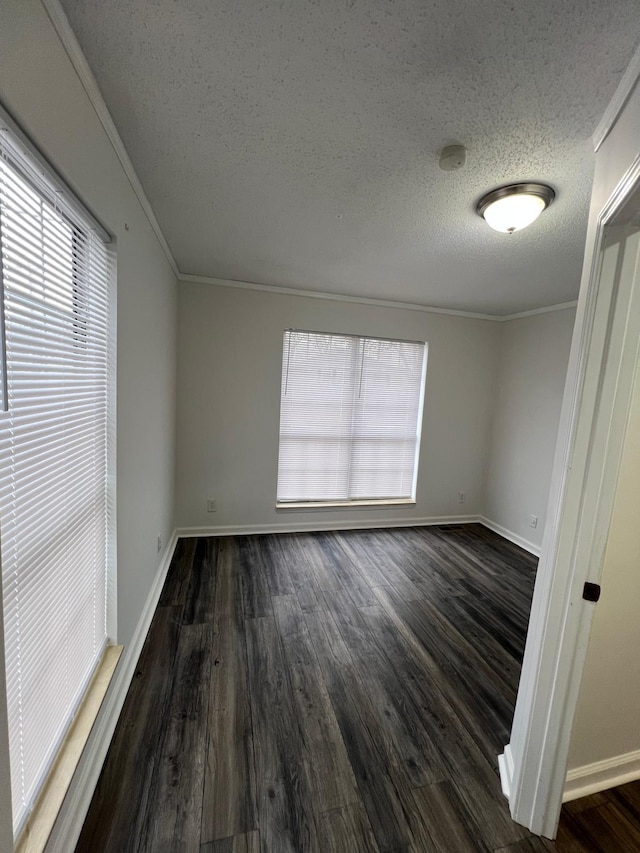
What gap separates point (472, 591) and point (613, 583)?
158 centimetres

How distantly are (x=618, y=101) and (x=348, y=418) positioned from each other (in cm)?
273

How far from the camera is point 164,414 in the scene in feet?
8.04

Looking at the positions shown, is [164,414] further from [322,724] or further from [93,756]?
[322,724]

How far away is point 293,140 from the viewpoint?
123 cm

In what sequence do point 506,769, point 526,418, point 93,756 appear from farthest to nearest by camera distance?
point 526,418
point 506,769
point 93,756

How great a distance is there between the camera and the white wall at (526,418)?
3111mm

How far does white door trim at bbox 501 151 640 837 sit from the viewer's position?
960mm

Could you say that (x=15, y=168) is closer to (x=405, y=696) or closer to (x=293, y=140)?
(x=293, y=140)

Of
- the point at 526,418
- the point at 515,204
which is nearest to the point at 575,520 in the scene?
the point at 515,204

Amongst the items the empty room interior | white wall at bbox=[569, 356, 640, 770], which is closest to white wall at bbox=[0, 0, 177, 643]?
the empty room interior

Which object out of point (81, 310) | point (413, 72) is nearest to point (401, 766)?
point (81, 310)

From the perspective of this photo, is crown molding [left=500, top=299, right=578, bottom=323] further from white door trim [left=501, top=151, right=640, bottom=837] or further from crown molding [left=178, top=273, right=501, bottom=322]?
white door trim [left=501, top=151, right=640, bottom=837]

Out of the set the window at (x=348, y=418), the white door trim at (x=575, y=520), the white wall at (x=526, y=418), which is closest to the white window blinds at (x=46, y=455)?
the white door trim at (x=575, y=520)

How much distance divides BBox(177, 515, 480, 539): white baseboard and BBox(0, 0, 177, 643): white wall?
0.44m
